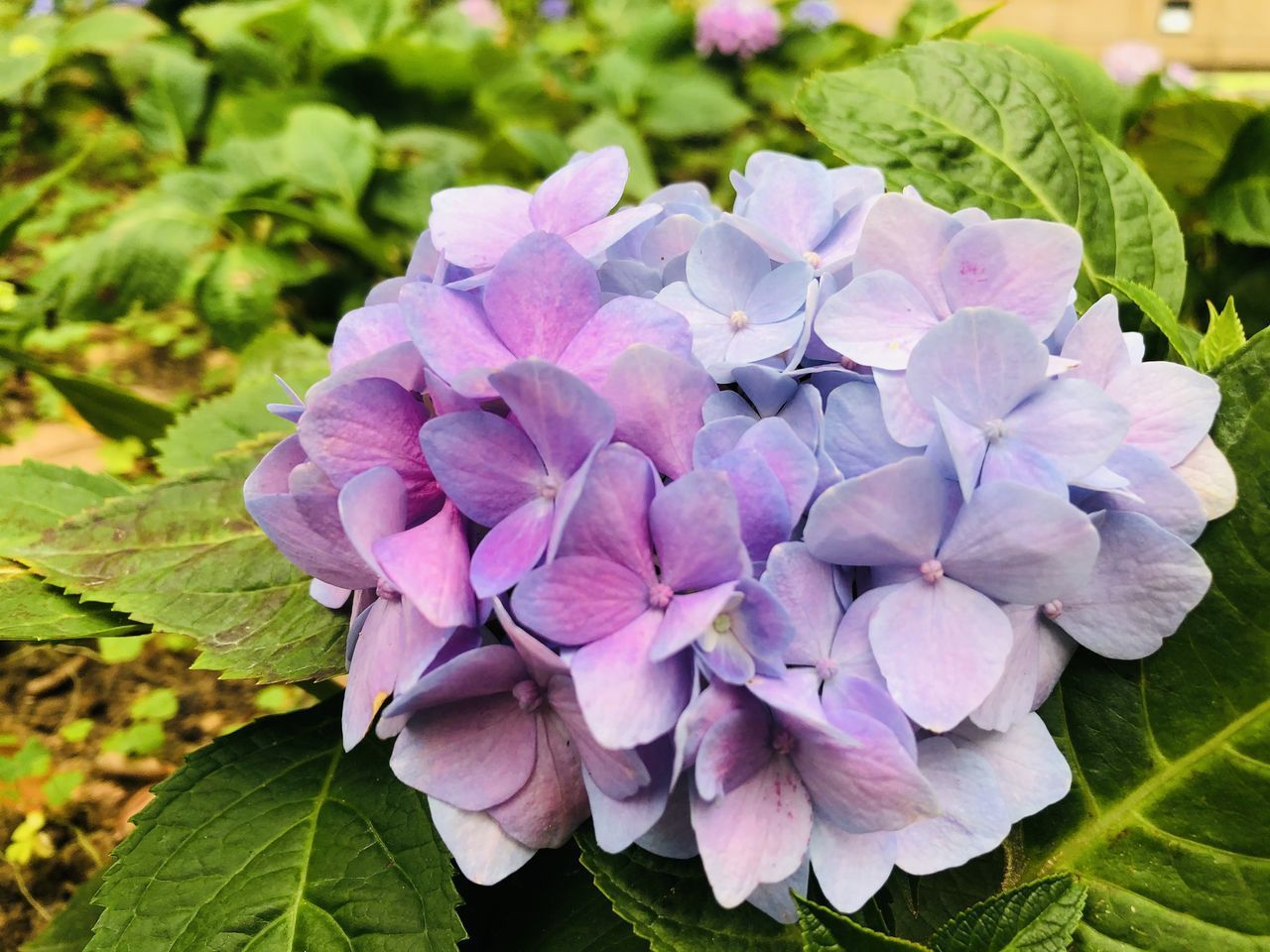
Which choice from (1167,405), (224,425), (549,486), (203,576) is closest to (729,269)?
(549,486)

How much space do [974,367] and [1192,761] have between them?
38cm

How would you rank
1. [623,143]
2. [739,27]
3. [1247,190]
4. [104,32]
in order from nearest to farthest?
[1247,190], [623,143], [104,32], [739,27]

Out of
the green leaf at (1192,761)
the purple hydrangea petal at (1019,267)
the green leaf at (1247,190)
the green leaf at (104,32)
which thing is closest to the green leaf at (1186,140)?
the green leaf at (1247,190)

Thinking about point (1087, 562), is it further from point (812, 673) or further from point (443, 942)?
point (443, 942)

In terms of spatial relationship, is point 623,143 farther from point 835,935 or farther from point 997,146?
point 835,935

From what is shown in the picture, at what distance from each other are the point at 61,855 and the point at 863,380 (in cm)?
127

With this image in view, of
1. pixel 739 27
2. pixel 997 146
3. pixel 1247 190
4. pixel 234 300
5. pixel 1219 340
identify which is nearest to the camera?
pixel 1219 340

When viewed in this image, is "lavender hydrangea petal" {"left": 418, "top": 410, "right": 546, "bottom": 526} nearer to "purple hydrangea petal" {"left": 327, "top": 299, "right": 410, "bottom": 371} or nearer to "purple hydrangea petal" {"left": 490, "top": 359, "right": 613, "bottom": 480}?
"purple hydrangea petal" {"left": 490, "top": 359, "right": 613, "bottom": 480}

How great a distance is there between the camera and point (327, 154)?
2.14 metres

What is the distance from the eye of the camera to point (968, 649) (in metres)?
0.59

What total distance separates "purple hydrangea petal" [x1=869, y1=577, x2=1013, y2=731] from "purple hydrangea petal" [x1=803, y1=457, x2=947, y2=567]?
0.09 feet

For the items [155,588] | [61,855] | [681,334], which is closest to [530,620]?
[681,334]

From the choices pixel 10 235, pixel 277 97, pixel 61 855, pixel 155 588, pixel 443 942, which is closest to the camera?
pixel 443 942

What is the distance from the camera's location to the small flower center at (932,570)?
60 centimetres
